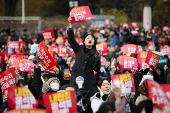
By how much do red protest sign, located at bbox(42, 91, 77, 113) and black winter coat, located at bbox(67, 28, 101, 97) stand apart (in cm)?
132

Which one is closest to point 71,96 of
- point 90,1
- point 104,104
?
point 104,104

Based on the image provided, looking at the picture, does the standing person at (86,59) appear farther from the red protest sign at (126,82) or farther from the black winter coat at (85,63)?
the red protest sign at (126,82)

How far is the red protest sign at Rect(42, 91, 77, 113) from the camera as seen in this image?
15.8 ft

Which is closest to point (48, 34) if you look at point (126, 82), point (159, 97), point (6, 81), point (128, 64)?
point (128, 64)

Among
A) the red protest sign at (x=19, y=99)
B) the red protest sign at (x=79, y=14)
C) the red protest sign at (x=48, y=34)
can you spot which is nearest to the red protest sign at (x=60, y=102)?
the red protest sign at (x=19, y=99)

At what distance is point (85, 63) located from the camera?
6.26 m

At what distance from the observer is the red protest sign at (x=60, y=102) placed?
4805mm

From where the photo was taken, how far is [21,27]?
27094mm

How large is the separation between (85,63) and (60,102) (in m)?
1.52

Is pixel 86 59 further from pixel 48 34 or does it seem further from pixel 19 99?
pixel 48 34

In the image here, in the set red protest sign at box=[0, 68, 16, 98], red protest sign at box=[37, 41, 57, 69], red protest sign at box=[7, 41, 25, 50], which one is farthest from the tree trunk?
red protest sign at box=[0, 68, 16, 98]

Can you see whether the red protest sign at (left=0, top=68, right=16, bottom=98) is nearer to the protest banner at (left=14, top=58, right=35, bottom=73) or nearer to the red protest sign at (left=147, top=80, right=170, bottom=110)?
the protest banner at (left=14, top=58, right=35, bottom=73)

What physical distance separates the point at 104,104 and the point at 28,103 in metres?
0.99

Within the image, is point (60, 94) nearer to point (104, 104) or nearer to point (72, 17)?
point (104, 104)
